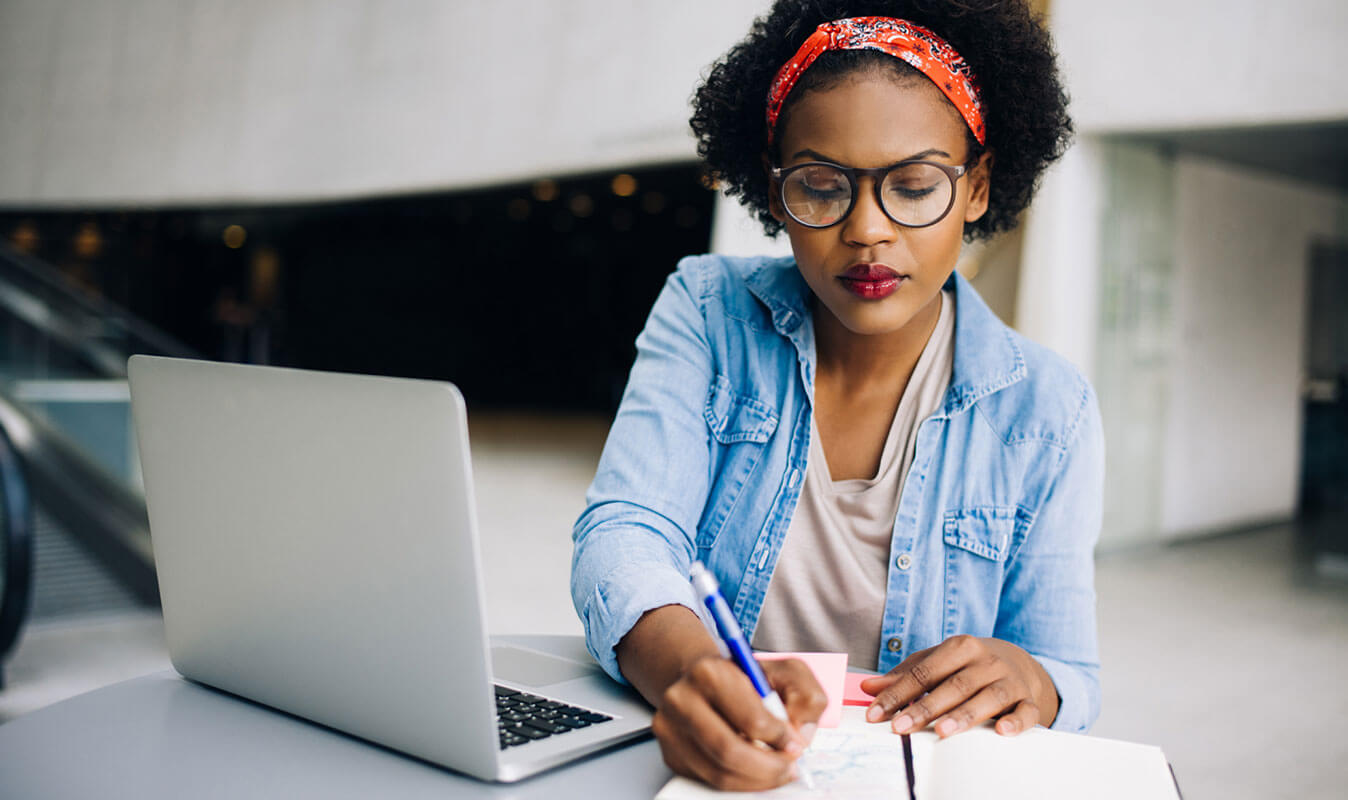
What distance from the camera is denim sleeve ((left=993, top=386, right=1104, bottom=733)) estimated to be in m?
1.23

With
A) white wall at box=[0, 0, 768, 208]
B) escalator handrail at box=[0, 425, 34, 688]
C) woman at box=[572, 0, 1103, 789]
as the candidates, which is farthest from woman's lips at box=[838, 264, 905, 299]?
white wall at box=[0, 0, 768, 208]

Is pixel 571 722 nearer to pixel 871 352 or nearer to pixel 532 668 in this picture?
pixel 532 668

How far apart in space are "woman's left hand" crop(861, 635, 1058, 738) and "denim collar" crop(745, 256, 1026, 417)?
415mm

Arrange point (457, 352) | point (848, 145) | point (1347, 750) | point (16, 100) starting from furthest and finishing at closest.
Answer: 1. point (457, 352)
2. point (16, 100)
3. point (1347, 750)
4. point (848, 145)

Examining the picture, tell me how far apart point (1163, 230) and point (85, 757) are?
6908 mm

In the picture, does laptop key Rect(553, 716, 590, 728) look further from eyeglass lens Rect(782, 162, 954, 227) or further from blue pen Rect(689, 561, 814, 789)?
eyeglass lens Rect(782, 162, 954, 227)

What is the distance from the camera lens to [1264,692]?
396 cm

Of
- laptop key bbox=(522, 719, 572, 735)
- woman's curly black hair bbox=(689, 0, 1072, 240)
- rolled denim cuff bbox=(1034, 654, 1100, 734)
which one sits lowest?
rolled denim cuff bbox=(1034, 654, 1100, 734)

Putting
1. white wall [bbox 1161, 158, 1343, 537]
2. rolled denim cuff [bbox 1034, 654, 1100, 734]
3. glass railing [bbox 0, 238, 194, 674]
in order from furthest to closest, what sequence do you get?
white wall [bbox 1161, 158, 1343, 537]
glass railing [bbox 0, 238, 194, 674]
rolled denim cuff [bbox 1034, 654, 1100, 734]

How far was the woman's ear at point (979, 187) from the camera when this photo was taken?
4.50ft

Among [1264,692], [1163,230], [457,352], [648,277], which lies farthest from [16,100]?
[1264,692]

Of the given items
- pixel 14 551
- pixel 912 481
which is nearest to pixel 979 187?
pixel 912 481

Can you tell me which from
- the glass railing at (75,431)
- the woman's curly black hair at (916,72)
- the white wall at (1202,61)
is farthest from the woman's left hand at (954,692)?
the white wall at (1202,61)

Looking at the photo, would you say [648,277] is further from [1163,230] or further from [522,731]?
[522,731]
